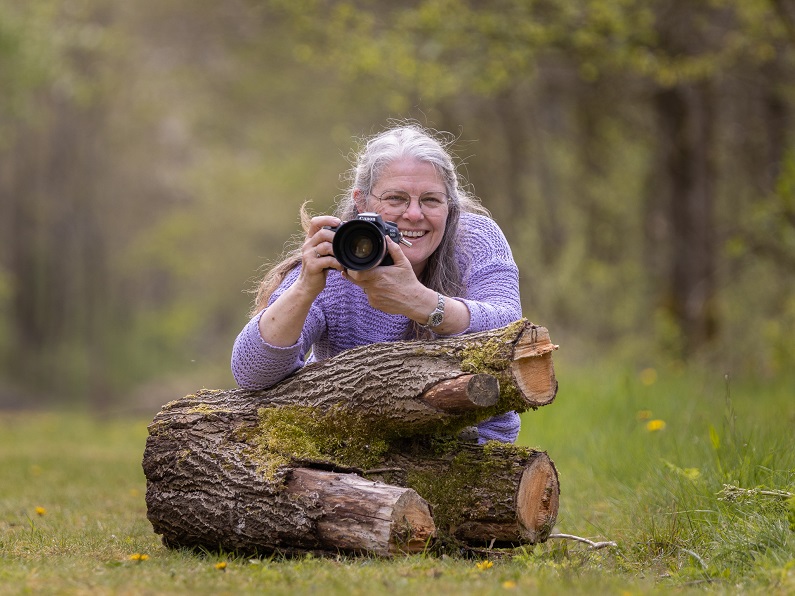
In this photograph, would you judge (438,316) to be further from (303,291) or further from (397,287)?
(303,291)

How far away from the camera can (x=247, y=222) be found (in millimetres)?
24219

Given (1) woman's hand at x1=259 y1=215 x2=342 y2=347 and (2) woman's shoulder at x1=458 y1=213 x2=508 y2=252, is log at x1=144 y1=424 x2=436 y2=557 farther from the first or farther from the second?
(2) woman's shoulder at x1=458 y1=213 x2=508 y2=252

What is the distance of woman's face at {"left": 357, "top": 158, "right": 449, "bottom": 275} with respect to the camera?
173 inches

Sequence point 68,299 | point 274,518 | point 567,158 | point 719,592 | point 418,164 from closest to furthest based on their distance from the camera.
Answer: point 719,592
point 274,518
point 418,164
point 567,158
point 68,299

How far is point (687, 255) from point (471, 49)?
3.65 meters

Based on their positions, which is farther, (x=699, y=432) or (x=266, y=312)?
(x=699, y=432)

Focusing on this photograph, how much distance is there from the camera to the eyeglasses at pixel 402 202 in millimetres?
4410

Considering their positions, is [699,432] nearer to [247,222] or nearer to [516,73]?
[516,73]

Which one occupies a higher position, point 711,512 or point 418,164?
point 418,164

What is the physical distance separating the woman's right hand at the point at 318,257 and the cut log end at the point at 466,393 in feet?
1.91

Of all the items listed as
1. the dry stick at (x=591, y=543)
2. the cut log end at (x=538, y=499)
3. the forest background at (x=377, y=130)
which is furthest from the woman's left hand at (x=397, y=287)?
the dry stick at (x=591, y=543)

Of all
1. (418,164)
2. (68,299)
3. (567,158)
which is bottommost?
(68,299)

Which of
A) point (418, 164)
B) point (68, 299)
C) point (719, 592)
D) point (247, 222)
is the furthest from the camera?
point (68, 299)

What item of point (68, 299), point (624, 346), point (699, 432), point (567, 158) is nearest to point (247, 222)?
point (68, 299)
